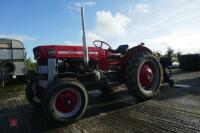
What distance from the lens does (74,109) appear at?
513 cm

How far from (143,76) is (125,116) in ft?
5.69

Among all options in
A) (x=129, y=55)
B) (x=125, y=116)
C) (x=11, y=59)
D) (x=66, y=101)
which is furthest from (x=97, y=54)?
(x=11, y=59)

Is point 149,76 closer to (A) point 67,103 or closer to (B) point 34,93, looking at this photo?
(A) point 67,103

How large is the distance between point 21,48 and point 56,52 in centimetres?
855

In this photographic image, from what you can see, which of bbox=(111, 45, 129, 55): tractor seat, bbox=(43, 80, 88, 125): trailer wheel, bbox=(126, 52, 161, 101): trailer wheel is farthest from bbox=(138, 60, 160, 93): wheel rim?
bbox=(43, 80, 88, 125): trailer wheel

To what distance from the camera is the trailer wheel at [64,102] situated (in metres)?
4.74

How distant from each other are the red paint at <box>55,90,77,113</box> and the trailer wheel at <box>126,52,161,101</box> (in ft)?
5.43

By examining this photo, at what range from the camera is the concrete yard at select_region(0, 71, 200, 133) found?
172 inches

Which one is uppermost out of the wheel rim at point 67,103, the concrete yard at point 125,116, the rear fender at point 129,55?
A: the rear fender at point 129,55

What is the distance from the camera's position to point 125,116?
201 inches

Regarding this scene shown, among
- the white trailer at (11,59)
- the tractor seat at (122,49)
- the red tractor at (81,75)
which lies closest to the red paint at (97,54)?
the red tractor at (81,75)

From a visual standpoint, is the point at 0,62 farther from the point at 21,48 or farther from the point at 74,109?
the point at 74,109

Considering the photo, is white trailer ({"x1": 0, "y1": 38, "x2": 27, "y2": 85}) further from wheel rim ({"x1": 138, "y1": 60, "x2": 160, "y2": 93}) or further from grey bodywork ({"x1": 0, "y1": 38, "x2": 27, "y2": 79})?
wheel rim ({"x1": 138, "y1": 60, "x2": 160, "y2": 93})

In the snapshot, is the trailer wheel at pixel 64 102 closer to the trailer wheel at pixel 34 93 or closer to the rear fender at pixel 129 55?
the trailer wheel at pixel 34 93
